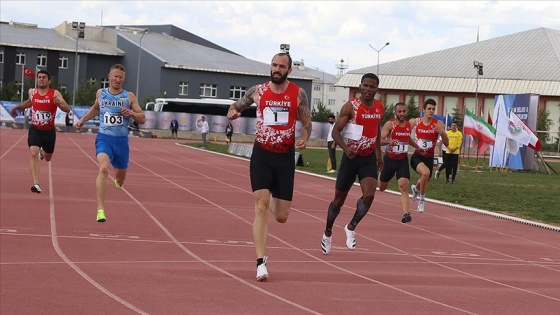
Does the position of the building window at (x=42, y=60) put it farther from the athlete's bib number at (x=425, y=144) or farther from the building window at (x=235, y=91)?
the athlete's bib number at (x=425, y=144)

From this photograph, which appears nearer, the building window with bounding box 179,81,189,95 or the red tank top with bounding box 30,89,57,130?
the red tank top with bounding box 30,89,57,130

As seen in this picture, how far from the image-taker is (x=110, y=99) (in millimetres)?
13070

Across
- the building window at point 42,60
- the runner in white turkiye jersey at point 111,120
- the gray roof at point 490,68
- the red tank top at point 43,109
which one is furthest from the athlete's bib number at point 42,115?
the building window at point 42,60

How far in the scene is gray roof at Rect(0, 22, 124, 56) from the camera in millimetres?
96181

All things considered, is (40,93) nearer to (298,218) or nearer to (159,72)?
(298,218)

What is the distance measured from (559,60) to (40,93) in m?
82.9

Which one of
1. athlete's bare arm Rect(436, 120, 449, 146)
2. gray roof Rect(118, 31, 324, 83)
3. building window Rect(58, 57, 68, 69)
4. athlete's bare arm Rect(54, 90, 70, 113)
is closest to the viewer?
athlete's bare arm Rect(54, 90, 70, 113)

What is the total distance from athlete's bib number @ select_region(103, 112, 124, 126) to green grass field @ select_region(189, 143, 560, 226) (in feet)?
28.1

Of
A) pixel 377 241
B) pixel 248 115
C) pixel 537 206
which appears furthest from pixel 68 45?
pixel 377 241

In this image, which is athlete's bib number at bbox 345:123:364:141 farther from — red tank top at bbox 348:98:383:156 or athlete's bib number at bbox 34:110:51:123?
athlete's bib number at bbox 34:110:51:123

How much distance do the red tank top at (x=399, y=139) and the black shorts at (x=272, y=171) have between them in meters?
6.62

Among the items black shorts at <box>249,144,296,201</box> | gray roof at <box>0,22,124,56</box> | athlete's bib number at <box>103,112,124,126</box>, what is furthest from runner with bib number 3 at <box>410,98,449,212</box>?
gray roof at <box>0,22,124,56</box>

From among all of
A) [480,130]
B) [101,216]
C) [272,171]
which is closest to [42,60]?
[480,130]

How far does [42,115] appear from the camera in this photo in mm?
17344
